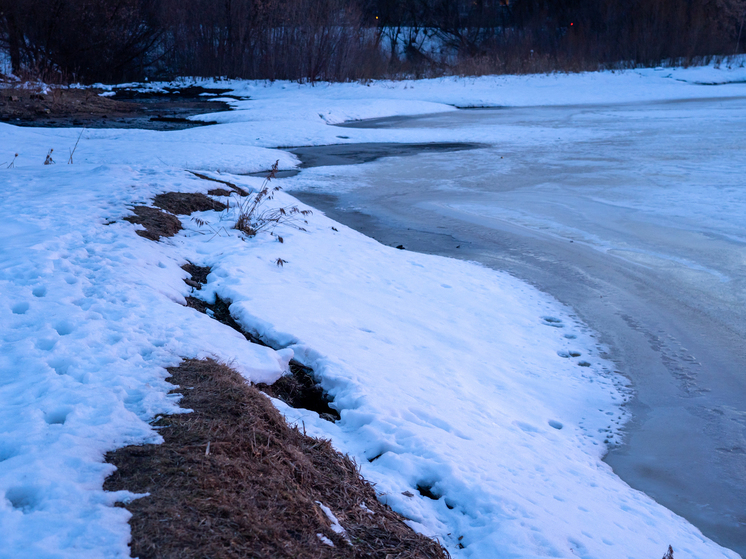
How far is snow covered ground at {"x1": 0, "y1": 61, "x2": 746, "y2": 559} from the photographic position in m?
2.55

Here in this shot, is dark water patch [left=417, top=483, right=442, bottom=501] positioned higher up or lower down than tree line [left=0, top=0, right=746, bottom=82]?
lower down

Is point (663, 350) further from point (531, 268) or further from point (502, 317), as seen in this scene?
point (531, 268)

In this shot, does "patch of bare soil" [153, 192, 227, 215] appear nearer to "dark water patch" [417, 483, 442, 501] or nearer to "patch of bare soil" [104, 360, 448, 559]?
"patch of bare soil" [104, 360, 448, 559]

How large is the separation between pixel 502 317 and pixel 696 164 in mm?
7444

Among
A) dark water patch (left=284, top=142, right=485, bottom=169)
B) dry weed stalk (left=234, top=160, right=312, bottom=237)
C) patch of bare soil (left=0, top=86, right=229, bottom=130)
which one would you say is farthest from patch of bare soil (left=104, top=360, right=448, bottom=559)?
patch of bare soil (left=0, top=86, right=229, bottom=130)

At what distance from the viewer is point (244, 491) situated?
230 cm

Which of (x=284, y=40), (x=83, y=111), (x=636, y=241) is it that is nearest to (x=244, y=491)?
(x=636, y=241)

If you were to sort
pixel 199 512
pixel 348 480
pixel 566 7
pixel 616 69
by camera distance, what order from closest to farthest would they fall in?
1. pixel 199 512
2. pixel 348 480
3. pixel 616 69
4. pixel 566 7

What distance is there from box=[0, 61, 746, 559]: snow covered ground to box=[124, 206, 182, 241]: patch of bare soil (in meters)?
0.12

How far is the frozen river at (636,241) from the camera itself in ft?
12.7

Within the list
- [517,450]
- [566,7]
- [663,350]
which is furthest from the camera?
[566,7]

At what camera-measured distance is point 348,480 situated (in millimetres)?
2793

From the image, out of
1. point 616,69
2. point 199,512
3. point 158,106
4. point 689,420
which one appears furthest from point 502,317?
point 616,69

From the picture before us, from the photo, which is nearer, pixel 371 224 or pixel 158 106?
pixel 371 224
